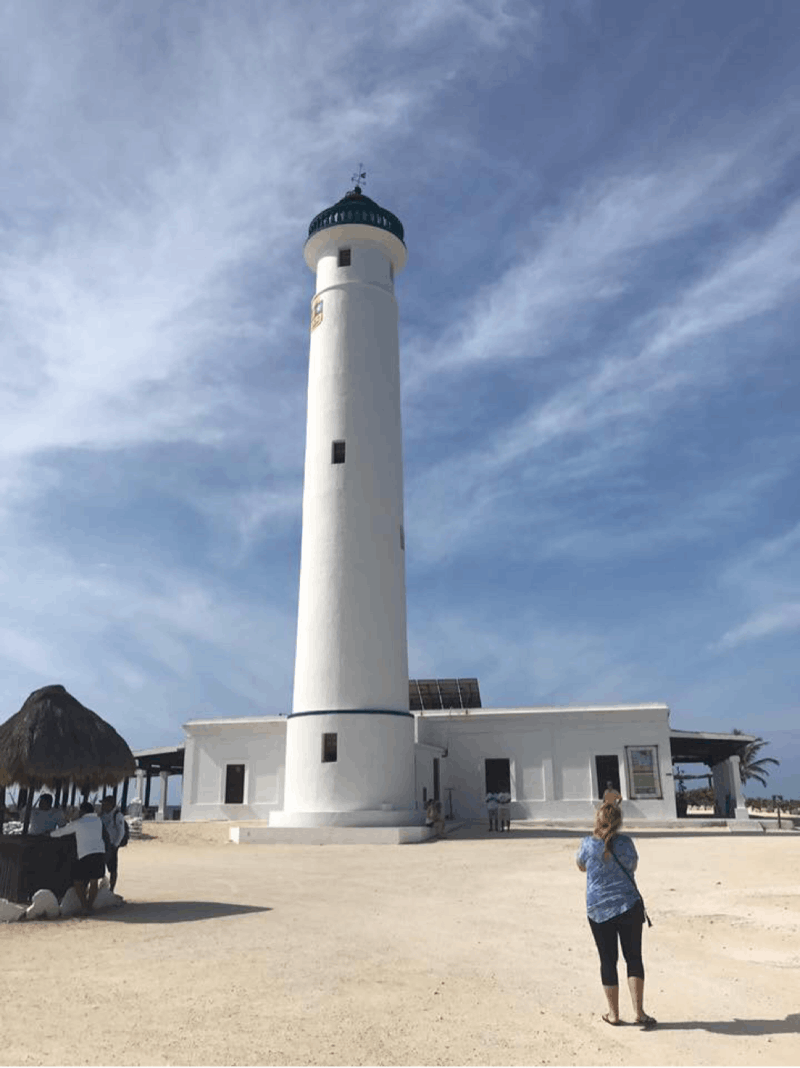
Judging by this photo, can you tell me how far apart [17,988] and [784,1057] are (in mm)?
5373

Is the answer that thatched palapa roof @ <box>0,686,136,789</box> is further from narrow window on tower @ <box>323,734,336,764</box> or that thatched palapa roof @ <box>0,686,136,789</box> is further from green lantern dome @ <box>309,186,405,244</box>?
green lantern dome @ <box>309,186,405,244</box>

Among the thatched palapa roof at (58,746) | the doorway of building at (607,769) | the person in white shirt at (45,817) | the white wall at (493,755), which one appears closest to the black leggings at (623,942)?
the thatched palapa roof at (58,746)

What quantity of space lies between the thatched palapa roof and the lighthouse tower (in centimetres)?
1028

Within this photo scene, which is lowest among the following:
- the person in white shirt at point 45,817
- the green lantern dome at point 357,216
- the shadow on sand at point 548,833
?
the shadow on sand at point 548,833

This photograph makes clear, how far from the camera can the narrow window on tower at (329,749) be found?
21.2 m

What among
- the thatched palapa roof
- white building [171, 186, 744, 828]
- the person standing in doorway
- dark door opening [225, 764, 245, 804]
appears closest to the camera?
the thatched palapa roof

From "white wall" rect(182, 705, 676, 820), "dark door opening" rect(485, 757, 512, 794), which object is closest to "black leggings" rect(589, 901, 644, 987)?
"white wall" rect(182, 705, 676, 820)

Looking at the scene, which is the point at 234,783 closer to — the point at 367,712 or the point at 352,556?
the point at 367,712

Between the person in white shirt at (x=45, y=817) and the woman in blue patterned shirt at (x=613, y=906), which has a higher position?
the person in white shirt at (x=45, y=817)

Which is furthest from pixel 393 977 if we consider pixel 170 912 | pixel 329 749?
pixel 329 749

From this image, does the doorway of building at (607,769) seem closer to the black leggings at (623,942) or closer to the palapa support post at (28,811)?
the palapa support post at (28,811)

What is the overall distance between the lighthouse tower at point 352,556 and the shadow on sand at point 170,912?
1031 cm

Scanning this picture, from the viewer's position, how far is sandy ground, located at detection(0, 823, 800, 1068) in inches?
205

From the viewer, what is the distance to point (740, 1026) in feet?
18.6
